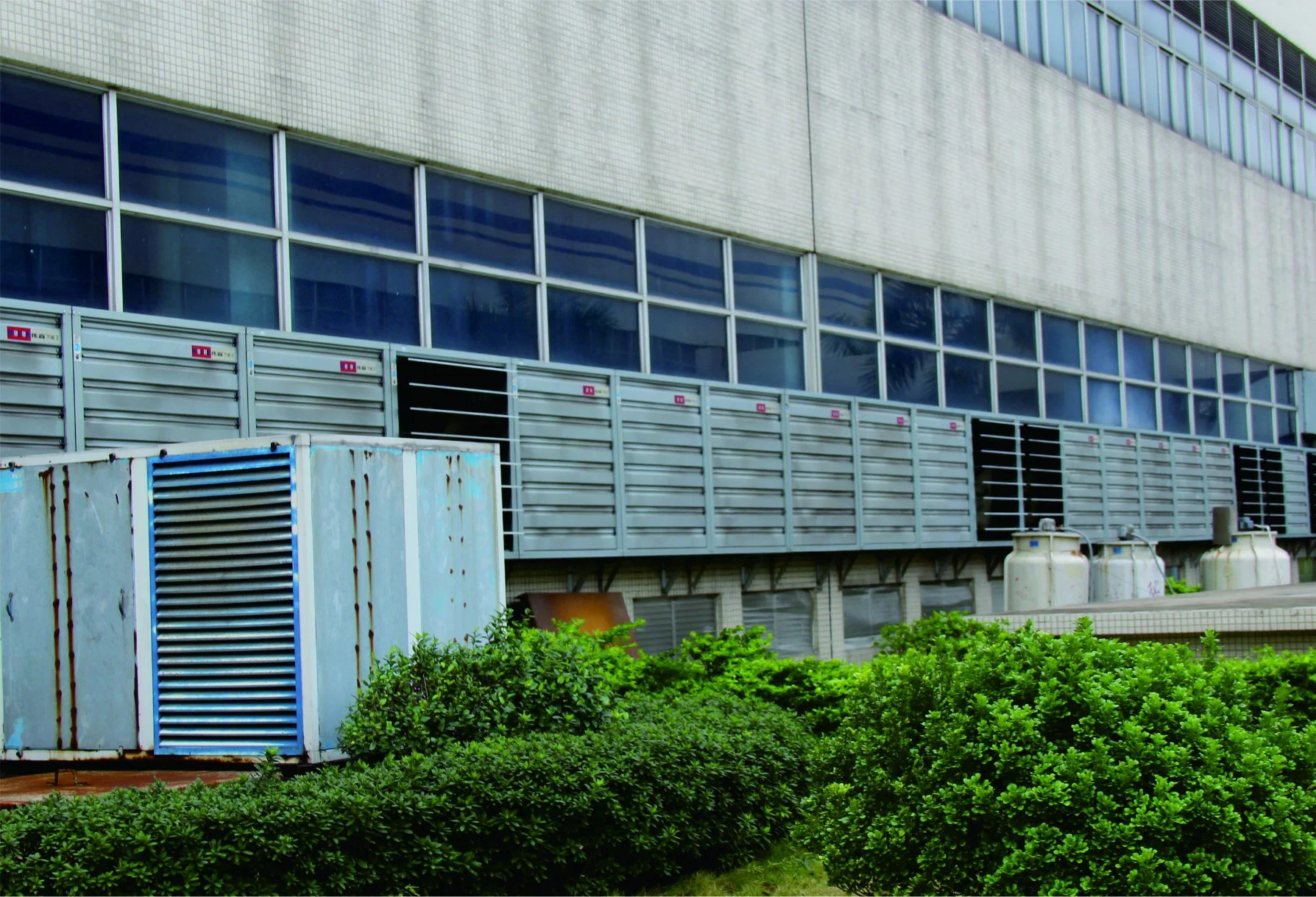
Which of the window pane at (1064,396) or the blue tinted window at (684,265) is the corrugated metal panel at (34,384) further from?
the window pane at (1064,396)

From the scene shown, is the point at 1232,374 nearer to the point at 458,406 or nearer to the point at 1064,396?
the point at 1064,396

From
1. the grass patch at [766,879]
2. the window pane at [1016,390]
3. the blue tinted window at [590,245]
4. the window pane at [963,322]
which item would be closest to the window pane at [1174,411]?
the window pane at [1016,390]

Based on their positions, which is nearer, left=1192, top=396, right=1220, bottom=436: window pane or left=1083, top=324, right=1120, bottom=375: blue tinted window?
left=1083, top=324, right=1120, bottom=375: blue tinted window

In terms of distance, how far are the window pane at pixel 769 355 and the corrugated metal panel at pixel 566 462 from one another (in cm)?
292

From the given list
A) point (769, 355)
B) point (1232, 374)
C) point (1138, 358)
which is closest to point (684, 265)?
point (769, 355)

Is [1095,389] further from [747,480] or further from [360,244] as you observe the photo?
[360,244]

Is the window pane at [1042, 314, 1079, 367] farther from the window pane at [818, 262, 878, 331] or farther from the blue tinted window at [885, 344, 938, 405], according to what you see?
the window pane at [818, 262, 878, 331]

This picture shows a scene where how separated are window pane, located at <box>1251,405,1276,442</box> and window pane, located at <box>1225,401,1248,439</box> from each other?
316 mm

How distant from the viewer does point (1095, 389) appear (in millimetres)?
24234

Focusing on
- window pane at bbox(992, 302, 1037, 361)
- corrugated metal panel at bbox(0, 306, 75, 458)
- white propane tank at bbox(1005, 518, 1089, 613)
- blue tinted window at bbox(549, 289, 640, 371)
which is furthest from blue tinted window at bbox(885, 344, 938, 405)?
corrugated metal panel at bbox(0, 306, 75, 458)

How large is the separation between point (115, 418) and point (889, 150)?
40.1ft

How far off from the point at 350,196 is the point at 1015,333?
40.4 ft

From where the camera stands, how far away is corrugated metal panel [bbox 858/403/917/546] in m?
18.5

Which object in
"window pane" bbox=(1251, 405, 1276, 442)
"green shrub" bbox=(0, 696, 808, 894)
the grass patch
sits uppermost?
"window pane" bbox=(1251, 405, 1276, 442)
